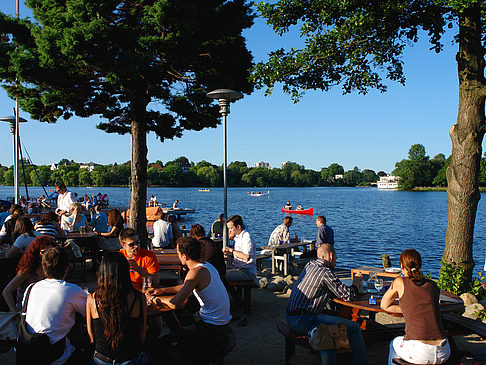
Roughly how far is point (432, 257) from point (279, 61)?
1534 centimetres

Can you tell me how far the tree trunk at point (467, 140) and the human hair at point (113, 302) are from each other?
643cm

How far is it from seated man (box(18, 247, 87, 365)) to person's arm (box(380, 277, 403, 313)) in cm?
281

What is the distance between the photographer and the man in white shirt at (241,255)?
20.9 feet

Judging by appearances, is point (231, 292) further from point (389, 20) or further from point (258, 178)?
point (258, 178)

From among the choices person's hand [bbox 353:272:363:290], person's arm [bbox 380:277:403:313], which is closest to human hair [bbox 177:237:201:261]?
person's arm [bbox 380:277:403:313]

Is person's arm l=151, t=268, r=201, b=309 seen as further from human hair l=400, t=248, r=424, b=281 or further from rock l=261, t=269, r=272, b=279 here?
rock l=261, t=269, r=272, b=279

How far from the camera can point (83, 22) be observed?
347 inches

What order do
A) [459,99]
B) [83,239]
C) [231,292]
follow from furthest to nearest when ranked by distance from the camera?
1. [83,239]
2. [459,99]
3. [231,292]

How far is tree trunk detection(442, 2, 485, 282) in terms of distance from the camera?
7234mm

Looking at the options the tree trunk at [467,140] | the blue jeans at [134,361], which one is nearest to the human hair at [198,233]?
the blue jeans at [134,361]

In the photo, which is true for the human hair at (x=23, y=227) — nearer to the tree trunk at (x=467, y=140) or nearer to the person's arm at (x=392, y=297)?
the person's arm at (x=392, y=297)

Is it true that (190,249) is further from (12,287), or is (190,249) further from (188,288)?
(12,287)

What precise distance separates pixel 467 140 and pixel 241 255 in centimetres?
460

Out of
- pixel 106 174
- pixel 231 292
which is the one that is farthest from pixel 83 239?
pixel 106 174
